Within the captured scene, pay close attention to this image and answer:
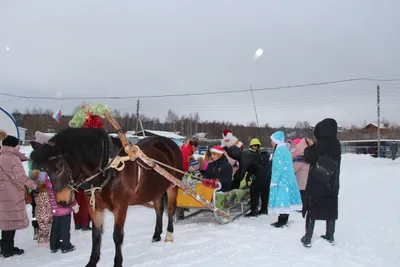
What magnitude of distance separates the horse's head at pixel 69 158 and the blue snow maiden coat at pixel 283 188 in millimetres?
3222

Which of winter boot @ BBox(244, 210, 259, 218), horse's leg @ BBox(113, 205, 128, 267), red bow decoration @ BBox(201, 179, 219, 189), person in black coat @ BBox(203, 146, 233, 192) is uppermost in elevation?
person in black coat @ BBox(203, 146, 233, 192)

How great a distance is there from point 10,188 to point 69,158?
1780 millimetres

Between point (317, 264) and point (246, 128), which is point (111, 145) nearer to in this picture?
point (317, 264)

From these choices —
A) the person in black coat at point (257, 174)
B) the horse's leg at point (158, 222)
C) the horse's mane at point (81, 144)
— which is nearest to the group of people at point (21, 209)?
the horse's mane at point (81, 144)

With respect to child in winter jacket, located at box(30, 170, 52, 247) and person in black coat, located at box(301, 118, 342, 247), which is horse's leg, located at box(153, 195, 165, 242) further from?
person in black coat, located at box(301, 118, 342, 247)

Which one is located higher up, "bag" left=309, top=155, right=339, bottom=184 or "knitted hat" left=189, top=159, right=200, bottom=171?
"bag" left=309, top=155, right=339, bottom=184

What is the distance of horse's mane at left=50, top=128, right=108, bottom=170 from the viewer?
142 inches

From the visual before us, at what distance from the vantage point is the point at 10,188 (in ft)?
15.4

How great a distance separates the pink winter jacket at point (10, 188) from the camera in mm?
4629

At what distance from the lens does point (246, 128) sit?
9556cm

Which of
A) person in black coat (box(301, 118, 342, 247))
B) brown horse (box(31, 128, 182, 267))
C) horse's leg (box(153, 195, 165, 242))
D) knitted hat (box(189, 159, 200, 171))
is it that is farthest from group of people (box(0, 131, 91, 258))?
knitted hat (box(189, 159, 200, 171))

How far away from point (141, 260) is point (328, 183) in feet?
9.33

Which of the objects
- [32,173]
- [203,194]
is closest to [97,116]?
[32,173]

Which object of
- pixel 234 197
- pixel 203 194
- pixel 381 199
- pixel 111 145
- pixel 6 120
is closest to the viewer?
pixel 111 145
